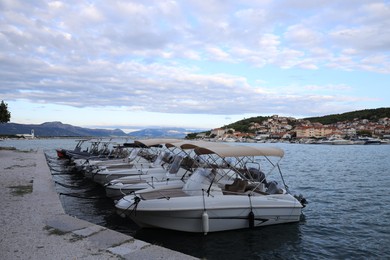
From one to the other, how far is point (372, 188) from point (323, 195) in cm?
475

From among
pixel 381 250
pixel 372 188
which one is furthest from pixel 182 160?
pixel 372 188

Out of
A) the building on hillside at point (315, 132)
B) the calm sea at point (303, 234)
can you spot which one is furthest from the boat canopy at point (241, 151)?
the building on hillside at point (315, 132)

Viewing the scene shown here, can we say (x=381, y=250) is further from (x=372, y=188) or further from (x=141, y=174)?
(x=372, y=188)

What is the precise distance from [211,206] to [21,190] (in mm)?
8051

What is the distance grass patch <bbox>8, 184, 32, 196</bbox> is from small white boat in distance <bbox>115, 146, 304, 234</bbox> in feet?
14.4

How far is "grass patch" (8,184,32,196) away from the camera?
1280 centimetres

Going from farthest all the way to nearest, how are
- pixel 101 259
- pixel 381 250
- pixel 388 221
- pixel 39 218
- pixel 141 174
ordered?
pixel 141 174 → pixel 388 221 → pixel 381 250 → pixel 39 218 → pixel 101 259

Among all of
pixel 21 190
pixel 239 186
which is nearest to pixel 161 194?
pixel 239 186

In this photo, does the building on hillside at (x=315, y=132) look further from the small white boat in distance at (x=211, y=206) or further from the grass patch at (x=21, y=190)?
the grass patch at (x=21, y=190)

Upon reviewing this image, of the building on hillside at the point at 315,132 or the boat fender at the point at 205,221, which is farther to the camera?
the building on hillside at the point at 315,132

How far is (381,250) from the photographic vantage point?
10.1m

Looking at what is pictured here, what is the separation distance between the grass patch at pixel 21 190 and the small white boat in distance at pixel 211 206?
4.39m

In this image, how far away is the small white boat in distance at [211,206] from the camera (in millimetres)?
10305

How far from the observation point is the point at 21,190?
44.2ft
